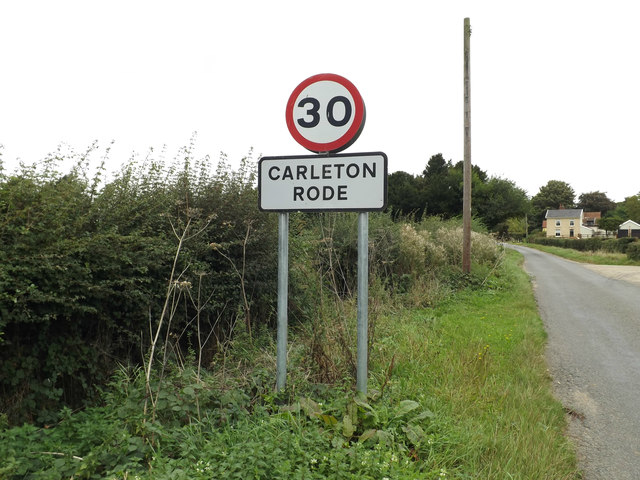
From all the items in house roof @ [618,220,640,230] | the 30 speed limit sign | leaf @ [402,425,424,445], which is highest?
house roof @ [618,220,640,230]

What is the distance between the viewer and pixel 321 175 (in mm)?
3426

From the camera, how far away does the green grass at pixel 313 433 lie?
8.26 ft

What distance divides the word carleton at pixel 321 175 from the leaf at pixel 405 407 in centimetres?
162

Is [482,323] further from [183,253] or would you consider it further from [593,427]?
[183,253]

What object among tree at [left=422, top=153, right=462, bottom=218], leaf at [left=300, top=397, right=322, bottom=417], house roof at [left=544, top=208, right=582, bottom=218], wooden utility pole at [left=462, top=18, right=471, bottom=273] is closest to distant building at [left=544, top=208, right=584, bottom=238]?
house roof at [left=544, top=208, right=582, bottom=218]

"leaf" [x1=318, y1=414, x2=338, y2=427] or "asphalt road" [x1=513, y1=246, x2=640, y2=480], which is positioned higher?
"leaf" [x1=318, y1=414, x2=338, y2=427]

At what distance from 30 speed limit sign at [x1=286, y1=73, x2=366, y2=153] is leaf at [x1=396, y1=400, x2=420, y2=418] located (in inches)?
79.0

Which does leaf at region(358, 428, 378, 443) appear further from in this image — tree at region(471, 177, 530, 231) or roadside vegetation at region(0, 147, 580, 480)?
tree at region(471, 177, 530, 231)

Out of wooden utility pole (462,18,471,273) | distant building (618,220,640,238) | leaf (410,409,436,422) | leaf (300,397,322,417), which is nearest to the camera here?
leaf (300,397,322,417)

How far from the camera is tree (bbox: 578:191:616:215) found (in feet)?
344

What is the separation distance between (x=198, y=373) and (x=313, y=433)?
1120 mm

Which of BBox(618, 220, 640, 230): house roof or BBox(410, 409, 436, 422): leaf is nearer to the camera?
BBox(410, 409, 436, 422): leaf

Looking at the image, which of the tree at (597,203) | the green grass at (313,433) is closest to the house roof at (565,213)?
the tree at (597,203)

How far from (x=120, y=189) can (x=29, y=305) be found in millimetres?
1747
